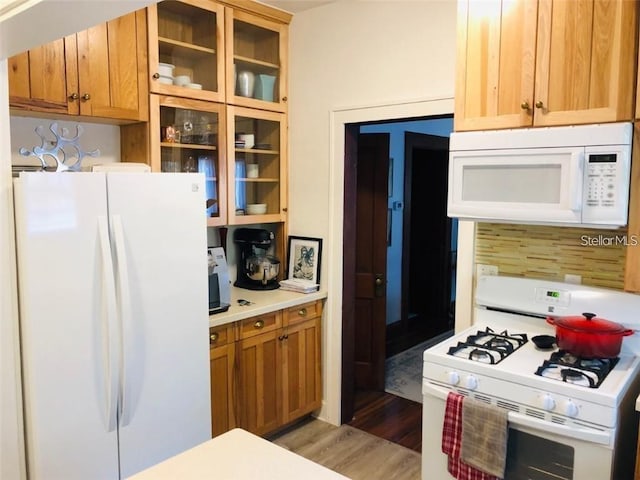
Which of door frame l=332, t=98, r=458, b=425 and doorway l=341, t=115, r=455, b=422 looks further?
doorway l=341, t=115, r=455, b=422

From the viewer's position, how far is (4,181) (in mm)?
1919

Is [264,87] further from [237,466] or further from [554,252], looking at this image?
[237,466]

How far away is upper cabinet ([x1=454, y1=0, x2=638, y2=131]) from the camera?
6.21 feet

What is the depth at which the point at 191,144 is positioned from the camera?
3039mm

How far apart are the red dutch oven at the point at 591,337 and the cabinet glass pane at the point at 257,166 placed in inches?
79.7

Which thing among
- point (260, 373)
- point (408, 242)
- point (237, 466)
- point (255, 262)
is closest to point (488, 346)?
point (237, 466)

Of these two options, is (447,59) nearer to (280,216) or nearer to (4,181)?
(280,216)

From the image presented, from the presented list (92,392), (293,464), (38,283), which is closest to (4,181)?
(38,283)

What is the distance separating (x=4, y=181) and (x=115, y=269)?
20.1 inches

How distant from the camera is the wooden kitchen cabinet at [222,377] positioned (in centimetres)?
278

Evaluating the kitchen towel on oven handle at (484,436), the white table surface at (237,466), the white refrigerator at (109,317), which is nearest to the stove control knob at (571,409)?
the kitchen towel on oven handle at (484,436)

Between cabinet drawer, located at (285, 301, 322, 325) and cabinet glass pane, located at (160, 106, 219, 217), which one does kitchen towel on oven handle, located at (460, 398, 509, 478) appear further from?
cabinet glass pane, located at (160, 106, 219, 217)

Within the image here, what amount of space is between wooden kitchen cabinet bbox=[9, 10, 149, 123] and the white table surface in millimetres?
1757

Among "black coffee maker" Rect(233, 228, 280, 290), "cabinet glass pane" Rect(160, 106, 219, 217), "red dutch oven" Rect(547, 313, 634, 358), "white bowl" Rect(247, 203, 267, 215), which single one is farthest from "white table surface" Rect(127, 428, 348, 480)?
"white bowl" Rect(247, 203, 267, 215)
